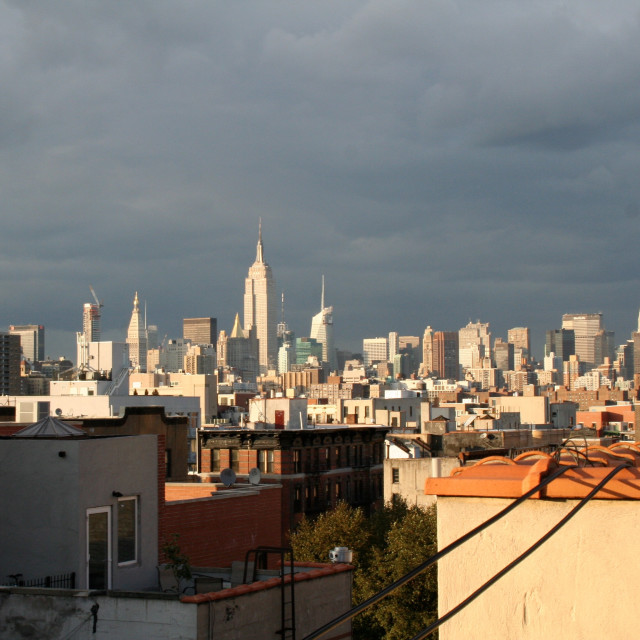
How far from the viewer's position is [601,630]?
7918mm

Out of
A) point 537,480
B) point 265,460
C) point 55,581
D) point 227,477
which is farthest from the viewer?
point 265,460

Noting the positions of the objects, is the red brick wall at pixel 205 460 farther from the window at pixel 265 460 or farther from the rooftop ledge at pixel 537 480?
the rooftop ledge at pixel 537 480

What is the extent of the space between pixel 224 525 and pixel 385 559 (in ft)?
38.1

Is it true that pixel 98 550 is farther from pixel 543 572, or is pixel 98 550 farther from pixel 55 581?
pixel 543 572

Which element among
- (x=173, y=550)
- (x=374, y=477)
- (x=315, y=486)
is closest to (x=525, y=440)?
(x=374, y=477)

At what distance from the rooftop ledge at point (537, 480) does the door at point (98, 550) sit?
7.40 metres

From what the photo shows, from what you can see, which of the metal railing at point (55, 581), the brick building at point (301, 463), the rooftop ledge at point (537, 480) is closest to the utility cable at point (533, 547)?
the rooftop ledge at point (537, 480)

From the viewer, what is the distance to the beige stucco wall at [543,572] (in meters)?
7.91

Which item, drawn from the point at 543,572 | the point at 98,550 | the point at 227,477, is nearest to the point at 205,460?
the point at 227,477

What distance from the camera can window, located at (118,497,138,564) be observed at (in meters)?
15.8

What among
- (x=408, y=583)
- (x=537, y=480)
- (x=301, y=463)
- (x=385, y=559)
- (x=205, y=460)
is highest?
(x=537, y=480)

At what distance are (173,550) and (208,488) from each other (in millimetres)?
23130

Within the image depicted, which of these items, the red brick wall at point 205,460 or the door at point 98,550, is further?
the red brick wall at point 205,460

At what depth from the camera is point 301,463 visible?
254 ft
